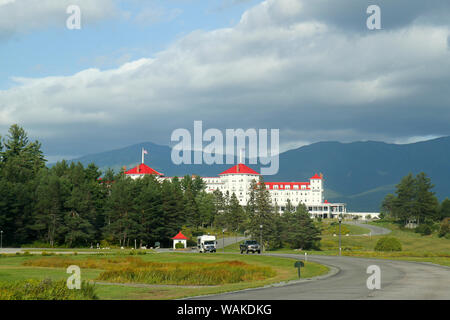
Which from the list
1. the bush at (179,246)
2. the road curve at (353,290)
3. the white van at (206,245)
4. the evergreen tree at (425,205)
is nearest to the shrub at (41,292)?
the road curve at (353,290)

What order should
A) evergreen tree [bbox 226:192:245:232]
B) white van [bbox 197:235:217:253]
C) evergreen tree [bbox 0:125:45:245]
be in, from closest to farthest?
white van [bbox 197:235:217:253]
evergreen tree [bbox 0:125:45:245]
evergreen tree [bbox 226:192:245:232]

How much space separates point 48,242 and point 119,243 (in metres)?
15.8

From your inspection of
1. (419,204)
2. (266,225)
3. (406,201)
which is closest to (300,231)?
(266,225)

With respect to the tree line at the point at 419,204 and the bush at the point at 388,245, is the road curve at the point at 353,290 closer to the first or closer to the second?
the bush at the point at 388,245

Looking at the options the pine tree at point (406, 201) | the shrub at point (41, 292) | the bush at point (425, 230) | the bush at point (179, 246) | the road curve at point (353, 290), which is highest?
the pine tree at point (406, 201)

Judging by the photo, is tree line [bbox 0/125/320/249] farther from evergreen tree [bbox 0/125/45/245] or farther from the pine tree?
the pine tree

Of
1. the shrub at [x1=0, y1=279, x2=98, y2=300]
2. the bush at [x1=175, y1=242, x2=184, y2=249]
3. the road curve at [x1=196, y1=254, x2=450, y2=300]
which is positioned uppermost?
the shrub at [x1=0, y1=279, x2=98, y2=300]

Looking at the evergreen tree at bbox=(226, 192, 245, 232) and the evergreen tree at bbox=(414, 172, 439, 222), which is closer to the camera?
the evergreen tree at bbox=(414, 172, 439, 222)

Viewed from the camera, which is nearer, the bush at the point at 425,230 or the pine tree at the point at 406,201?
the bush at the point at 425,230

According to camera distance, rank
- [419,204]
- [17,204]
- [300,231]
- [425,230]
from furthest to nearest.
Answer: [419,204] → [425,230] → [300,231] → [17,204]

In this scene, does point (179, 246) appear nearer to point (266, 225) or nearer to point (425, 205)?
point (266, 225)

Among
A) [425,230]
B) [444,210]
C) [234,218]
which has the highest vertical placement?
[444,210]

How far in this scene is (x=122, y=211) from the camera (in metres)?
112

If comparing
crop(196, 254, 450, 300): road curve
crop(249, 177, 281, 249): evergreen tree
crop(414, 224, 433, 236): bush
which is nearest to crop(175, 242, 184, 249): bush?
crop(249, 177, 281, 249): evergreen tree
